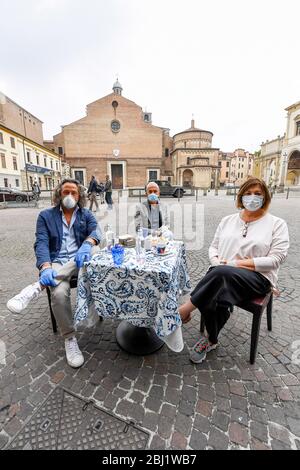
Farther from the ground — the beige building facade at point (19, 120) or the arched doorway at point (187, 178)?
the beige building facade at point (19, 120)

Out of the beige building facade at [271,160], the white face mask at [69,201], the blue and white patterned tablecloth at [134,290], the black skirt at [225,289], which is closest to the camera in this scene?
the blue and white patterned tablecloth at [134,290]

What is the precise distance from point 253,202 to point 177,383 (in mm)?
1755

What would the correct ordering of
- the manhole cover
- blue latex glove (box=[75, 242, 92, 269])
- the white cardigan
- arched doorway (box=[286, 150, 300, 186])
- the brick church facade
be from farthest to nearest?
arched doorway (box=[286, 150, 300, 186]) → the brick church facade → blue latex glove (box=[75, 242, 92, 269]) → the white cardigan → the manhole cover

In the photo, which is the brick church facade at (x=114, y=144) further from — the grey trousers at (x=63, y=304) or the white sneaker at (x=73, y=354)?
the white sneaker at (x=73, y=354)

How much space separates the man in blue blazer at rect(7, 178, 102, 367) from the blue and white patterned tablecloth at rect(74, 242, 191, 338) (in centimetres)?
19

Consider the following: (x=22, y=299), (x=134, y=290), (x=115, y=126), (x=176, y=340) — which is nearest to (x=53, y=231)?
(x=22, y=299)

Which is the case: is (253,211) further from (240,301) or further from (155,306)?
(155,306)

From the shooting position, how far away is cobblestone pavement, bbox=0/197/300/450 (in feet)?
4.84

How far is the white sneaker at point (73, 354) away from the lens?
2.00 metres

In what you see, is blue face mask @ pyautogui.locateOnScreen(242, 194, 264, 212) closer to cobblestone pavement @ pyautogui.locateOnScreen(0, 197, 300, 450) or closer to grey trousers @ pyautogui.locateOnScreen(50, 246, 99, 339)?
cobblestone pavement @ pyautogui.locateOnScreen(0, 197, 300, 450)

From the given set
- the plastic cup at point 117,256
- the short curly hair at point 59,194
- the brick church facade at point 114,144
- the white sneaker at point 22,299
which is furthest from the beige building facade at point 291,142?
the white sneaker at point 22,299

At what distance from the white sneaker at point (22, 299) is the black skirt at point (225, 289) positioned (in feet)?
4.67

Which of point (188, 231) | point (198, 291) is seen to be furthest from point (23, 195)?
point (198, 291)

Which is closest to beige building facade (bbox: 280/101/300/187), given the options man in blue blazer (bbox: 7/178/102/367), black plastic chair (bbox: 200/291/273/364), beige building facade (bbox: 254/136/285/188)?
beige building facade (bbox: 254/136/285/188)
